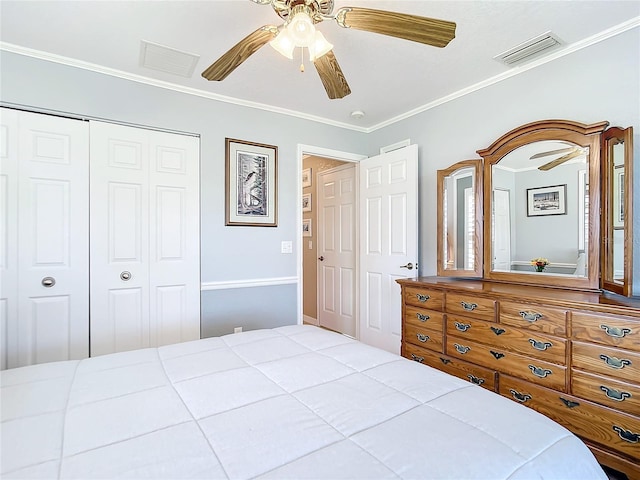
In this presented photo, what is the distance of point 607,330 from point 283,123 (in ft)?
9.56

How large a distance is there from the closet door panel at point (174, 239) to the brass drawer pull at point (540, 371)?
8.07ft

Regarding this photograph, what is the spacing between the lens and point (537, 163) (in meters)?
2.33

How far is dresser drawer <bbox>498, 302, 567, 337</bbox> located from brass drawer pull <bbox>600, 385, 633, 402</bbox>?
288 mm

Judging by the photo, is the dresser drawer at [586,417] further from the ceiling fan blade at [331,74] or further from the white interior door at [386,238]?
the ceiling fan blade at [331,74]

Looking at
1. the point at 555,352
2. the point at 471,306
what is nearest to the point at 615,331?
the point at 555,352

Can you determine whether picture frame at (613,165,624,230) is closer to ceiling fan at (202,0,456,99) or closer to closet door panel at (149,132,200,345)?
ceiling fan at (202,0,456,99)

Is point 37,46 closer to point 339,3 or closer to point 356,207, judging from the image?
point 339,3

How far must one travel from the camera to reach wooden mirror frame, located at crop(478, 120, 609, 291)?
6.56 ft

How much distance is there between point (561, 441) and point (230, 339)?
4.59ft

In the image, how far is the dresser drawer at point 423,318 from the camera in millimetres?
2385

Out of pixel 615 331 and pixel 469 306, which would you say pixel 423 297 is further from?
pixel 615 331

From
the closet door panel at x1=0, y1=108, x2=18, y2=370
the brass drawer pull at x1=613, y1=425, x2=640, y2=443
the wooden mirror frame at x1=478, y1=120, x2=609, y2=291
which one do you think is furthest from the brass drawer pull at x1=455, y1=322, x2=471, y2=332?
the closet door panel at x1=0, y1=108, x2=18, y2=370

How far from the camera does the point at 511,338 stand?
1966 mm

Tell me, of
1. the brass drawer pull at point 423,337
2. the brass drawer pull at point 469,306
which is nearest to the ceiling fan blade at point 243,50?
the brass drawer pull at point 469,306
